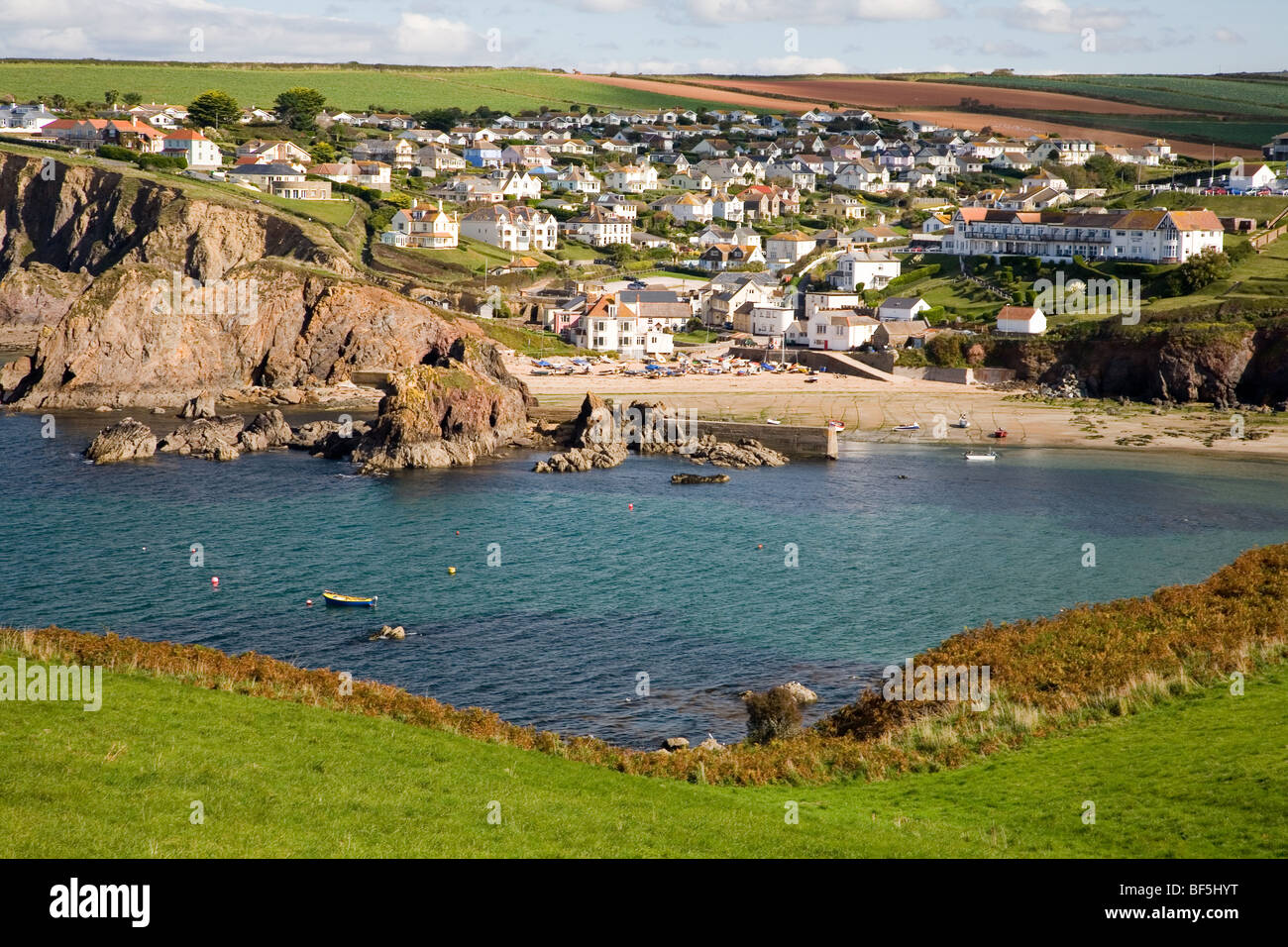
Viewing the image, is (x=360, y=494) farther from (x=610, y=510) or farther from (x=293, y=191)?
(x=293, y=191)

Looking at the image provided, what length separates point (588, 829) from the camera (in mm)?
17531

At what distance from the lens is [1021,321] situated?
101562mm

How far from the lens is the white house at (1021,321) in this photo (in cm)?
10119

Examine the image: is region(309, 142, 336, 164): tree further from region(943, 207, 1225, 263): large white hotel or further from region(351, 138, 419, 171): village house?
region(943, 207, 1225, 263): large white hotel

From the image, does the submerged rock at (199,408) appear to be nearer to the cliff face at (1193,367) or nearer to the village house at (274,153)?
the cliff face at (1193,367)

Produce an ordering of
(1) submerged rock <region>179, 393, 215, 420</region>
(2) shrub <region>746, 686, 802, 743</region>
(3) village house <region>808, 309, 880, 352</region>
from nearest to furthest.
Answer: (2) shrub <region>746, 686, 802, 743</region> → (1) submerged rock <region>179, 393, 215, 420</region> → (3) village house <region>808, 309, 880, 352</region>

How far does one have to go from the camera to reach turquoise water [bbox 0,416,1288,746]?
40500 mm

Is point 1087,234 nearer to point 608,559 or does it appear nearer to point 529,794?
point 608,559

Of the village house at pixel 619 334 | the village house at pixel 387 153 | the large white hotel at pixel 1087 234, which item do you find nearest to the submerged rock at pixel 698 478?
the village house at pixel 619 334

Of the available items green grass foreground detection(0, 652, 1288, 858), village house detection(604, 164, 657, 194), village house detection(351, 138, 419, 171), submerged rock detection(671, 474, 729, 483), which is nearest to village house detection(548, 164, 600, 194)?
village house detection(604, 164, 657, 194)

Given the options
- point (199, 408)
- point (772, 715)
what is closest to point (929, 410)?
point (199, 408)

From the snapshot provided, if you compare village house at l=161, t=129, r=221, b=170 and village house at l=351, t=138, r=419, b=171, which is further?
village house at l=351, t=138, r=419, b=171

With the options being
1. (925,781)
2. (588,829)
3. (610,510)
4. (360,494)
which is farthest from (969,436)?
(588,829)

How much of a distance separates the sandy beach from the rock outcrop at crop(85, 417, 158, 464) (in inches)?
1037
